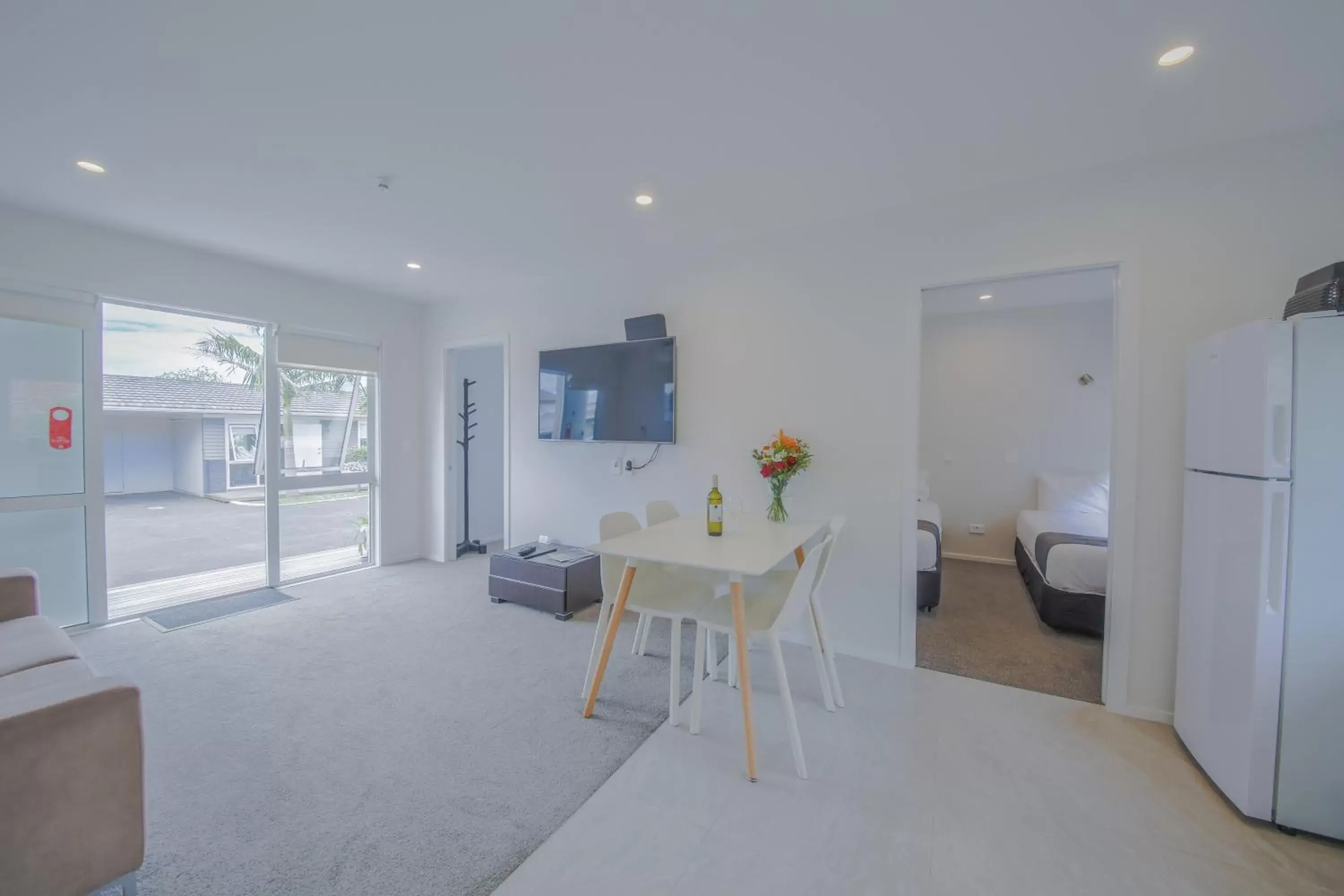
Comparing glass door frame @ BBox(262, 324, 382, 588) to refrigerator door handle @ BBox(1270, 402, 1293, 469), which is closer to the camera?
refrigerator door handle @ BBox(1270, 402, 1293, 469)

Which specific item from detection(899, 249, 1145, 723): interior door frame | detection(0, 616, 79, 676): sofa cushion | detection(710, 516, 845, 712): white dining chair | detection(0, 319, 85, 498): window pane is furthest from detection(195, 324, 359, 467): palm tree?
detection(899, 249, 1145, 723): interior door frame

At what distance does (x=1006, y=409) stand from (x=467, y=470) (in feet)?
18.8

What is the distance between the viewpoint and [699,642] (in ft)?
7.23

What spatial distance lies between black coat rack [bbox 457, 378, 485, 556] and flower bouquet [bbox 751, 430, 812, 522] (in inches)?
145

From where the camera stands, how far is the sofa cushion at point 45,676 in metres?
1.64

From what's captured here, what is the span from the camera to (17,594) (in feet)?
7.32

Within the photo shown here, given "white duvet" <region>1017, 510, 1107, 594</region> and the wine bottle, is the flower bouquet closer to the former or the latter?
the wine bottle

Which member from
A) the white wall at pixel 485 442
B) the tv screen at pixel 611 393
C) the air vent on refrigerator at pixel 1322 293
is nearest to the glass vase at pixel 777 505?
the tv screen at pixel 611 393

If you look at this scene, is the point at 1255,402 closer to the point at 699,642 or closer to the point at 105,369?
the point at 699,642

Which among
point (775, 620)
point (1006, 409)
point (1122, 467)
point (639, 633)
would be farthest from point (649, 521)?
point (1006, 409)

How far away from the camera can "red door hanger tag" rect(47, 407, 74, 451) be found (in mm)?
3184

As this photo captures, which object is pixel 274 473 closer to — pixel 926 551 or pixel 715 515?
pixel 715 515

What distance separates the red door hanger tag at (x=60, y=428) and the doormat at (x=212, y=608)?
1.24m

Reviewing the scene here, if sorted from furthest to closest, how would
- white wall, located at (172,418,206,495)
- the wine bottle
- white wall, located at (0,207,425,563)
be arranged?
white wall, located at (172,418,206,495), white wall, located at (0,207,425,563), the wine bottle
